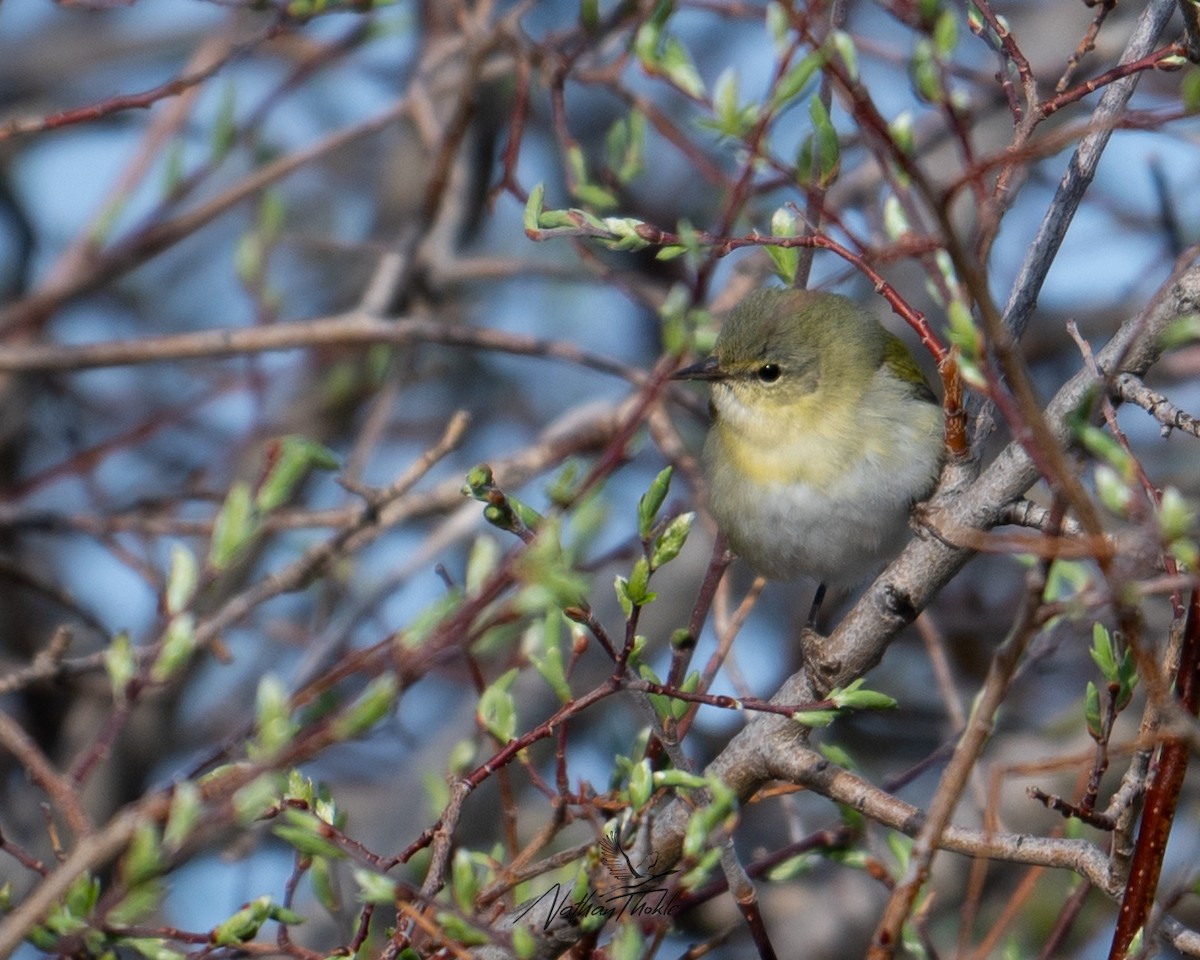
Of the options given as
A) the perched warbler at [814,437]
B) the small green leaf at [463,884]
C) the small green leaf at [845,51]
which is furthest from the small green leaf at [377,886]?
the perched warbler at [814,437]

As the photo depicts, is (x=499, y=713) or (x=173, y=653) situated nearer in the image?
(x=173, y=653)

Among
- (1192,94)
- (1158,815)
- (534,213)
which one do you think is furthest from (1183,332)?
(534,213)

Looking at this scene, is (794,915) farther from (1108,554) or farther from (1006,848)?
(1108,554)

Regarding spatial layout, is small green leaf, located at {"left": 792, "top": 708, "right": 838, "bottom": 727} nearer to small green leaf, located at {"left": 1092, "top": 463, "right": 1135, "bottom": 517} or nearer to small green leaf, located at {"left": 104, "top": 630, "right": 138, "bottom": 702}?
small green leaf, located at {"left": 1092, "top": 463, "right": 1135, "bottom": 517}

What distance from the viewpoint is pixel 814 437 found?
3445mm

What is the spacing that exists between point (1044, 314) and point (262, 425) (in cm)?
335

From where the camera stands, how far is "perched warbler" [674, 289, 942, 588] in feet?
10.8

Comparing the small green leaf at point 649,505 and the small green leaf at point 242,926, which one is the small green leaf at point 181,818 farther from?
the small green leaf at point 649,505

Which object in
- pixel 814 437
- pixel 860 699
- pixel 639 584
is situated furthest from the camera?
pixel 814 437

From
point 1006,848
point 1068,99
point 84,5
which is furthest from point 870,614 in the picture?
point 84,5

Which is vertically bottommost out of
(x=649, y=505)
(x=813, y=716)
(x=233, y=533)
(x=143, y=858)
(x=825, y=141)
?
(x=143, y=858)

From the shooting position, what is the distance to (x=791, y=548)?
3.44 m

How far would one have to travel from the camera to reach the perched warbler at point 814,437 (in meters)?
3.29

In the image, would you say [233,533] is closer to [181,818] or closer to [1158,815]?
[181,818]
